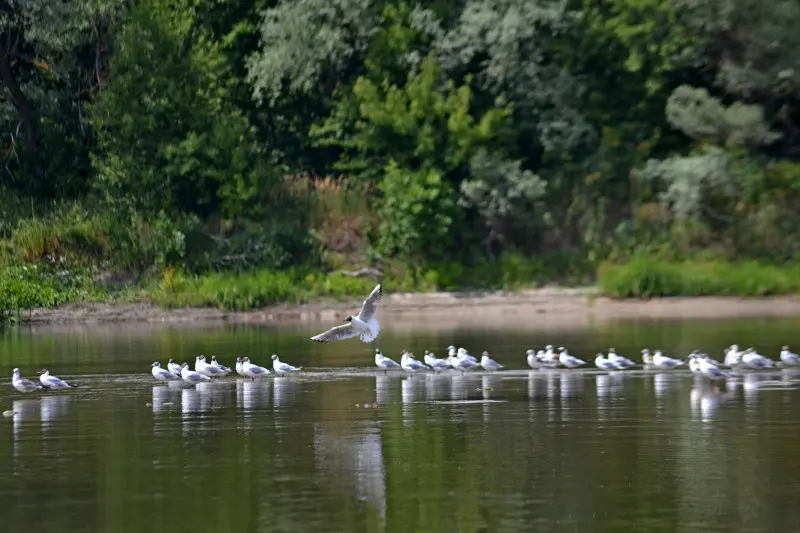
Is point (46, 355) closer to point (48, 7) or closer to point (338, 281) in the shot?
point (338, 281)

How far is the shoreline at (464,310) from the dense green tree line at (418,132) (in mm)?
2491

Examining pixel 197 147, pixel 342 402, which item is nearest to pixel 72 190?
pixel 197 147

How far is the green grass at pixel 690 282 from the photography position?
42.5m

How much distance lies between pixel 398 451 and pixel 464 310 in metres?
23.0

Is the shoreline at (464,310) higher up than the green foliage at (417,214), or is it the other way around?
the green foliage at (417,214)

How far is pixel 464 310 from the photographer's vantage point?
42812 mm

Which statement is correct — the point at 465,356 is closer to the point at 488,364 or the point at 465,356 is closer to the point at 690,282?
the point at 488,364

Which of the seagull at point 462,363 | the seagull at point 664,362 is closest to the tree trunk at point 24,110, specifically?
the seagull at point 462,363

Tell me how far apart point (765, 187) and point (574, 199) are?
532 centimetres

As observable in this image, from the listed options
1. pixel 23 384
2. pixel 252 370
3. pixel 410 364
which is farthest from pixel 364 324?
pixel 23 384

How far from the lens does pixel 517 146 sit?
4753cm

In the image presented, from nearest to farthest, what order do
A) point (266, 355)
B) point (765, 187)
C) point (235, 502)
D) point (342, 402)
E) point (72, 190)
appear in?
point (235, 502), point (342, 402), point (266, 355), point (765, 187), point (72, 190)

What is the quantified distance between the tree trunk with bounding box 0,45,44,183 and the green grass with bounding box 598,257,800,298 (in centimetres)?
1769

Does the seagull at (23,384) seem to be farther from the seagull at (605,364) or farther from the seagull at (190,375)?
the seagull at (605,364)
